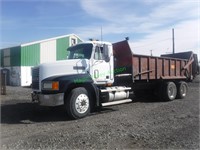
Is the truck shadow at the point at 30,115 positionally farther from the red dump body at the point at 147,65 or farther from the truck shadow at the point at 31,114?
the red dump body at the point at 147,65

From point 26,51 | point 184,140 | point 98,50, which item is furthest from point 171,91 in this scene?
point 26,51

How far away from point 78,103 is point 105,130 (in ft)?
7.01

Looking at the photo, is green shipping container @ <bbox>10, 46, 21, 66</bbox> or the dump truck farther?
green shipping container @ <bbox>10, 46, 21, 66</bbox>

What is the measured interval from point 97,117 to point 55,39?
23.7m

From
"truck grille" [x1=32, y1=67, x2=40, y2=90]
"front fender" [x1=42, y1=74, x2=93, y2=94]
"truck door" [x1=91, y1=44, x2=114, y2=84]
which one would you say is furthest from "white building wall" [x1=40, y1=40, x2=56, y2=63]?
"front fender" [x1=42, y1=74, x2=93, y2=94]

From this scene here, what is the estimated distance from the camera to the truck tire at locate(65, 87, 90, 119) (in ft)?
28.6

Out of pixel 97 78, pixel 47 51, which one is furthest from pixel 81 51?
pixel 47 51

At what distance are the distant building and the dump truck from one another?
15916 millimetres

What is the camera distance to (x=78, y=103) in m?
8.91

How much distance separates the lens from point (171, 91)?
1367cm

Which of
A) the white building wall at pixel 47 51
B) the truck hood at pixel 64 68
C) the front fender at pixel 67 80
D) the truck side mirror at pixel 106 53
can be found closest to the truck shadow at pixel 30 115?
the front fender at pixel 67 80

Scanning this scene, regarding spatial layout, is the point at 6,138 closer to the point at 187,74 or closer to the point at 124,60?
the point at 124,60

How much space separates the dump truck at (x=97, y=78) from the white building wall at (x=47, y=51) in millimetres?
19207

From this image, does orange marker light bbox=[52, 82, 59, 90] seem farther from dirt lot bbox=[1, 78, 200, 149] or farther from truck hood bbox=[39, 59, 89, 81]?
dirt lot bbox=[1, 78, 200, 149]
